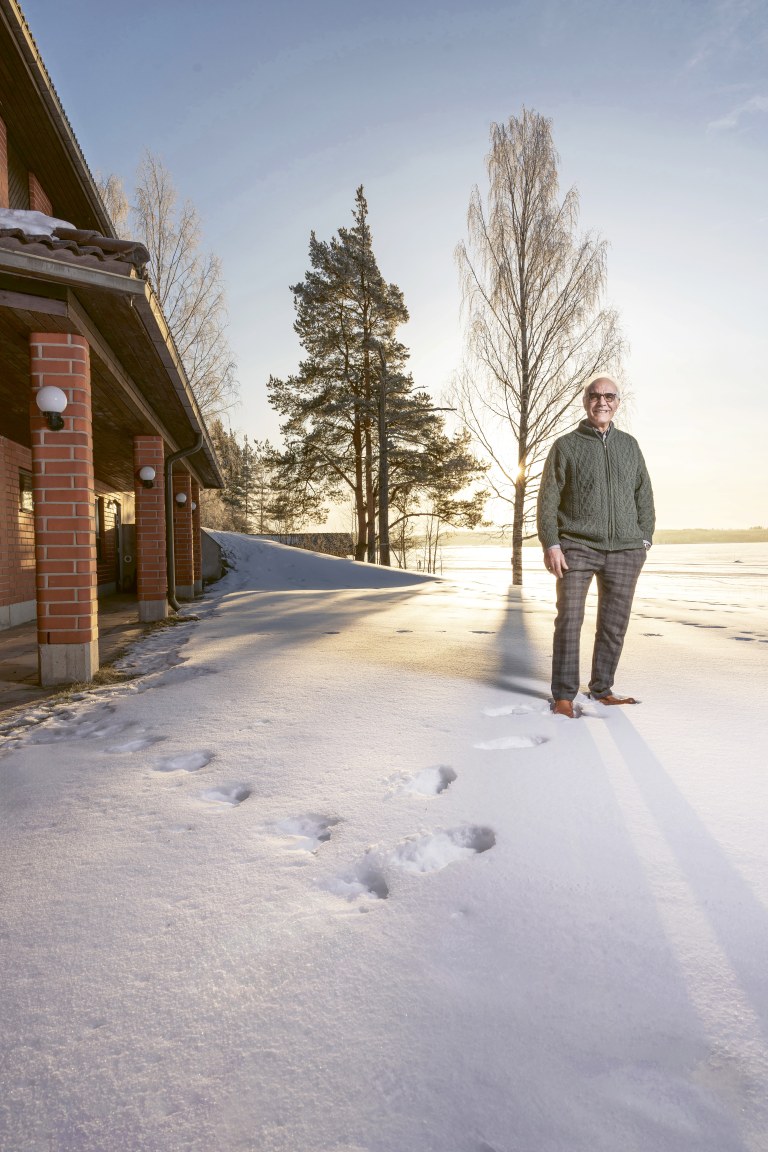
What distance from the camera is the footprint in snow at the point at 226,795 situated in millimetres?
1835

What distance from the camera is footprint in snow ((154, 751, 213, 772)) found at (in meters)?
2.12

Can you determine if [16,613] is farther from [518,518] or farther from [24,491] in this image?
[518,518]

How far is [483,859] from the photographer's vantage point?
1.49m

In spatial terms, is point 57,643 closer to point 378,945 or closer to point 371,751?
point 371,751

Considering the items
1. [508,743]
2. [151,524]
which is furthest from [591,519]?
[151,524]

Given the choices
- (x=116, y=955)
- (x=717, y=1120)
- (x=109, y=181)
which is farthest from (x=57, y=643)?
(x=109, y=181)

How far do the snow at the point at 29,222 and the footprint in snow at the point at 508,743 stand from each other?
3.70 meters

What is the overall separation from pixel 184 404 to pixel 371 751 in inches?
206

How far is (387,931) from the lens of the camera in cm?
122

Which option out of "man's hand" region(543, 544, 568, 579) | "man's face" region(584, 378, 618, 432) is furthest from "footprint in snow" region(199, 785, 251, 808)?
"man's face" region(584, 378, 618, 432)

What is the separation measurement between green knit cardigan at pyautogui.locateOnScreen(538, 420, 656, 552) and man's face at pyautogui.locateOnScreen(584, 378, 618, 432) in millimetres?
51

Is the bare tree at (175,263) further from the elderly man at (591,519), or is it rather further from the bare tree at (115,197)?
the elderly man at (591,519)

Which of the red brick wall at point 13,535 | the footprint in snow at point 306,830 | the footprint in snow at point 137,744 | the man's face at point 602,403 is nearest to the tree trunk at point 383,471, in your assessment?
the red brick wall at point 13,535

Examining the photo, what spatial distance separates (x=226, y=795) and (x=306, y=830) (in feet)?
1.26
